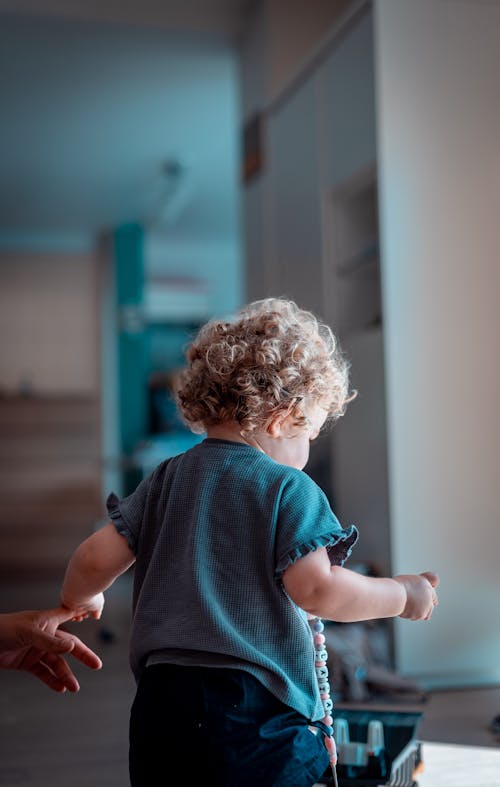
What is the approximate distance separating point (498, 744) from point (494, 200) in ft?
6.43

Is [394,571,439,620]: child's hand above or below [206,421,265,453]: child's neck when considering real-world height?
below

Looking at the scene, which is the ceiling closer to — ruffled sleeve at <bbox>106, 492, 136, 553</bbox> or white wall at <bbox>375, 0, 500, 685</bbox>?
white wall at <bbox>375, 0, 500, 685</bbox>

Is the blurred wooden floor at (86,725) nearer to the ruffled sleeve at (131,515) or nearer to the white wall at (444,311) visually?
the white wall at (444,311)

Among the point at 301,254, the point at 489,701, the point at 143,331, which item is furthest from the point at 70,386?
the point at 489,701

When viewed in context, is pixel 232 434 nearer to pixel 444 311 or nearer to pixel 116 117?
pixel 444 311

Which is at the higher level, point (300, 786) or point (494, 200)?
point (494, 200)

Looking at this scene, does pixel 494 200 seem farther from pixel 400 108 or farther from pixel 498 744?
pixel 498 744

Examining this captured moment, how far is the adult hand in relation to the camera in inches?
59.1

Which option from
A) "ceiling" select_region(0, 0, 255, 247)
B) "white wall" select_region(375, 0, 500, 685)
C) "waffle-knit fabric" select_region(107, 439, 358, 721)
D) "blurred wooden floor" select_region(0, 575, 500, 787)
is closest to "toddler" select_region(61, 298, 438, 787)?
"waffle-knit fabric" select_region(107, 439, 358, 721)

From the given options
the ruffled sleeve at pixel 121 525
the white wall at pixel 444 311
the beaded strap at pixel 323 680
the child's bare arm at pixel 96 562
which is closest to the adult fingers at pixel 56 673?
the child's bare arm at pixel 96 562

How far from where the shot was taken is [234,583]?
132 centimetres

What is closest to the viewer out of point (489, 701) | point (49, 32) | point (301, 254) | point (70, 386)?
point (489, 701)

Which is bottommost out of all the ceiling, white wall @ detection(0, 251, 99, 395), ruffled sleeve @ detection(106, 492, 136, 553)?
ruffled sleeve @ detection(106, 492, 136, 553)

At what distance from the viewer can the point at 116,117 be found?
6664mm
